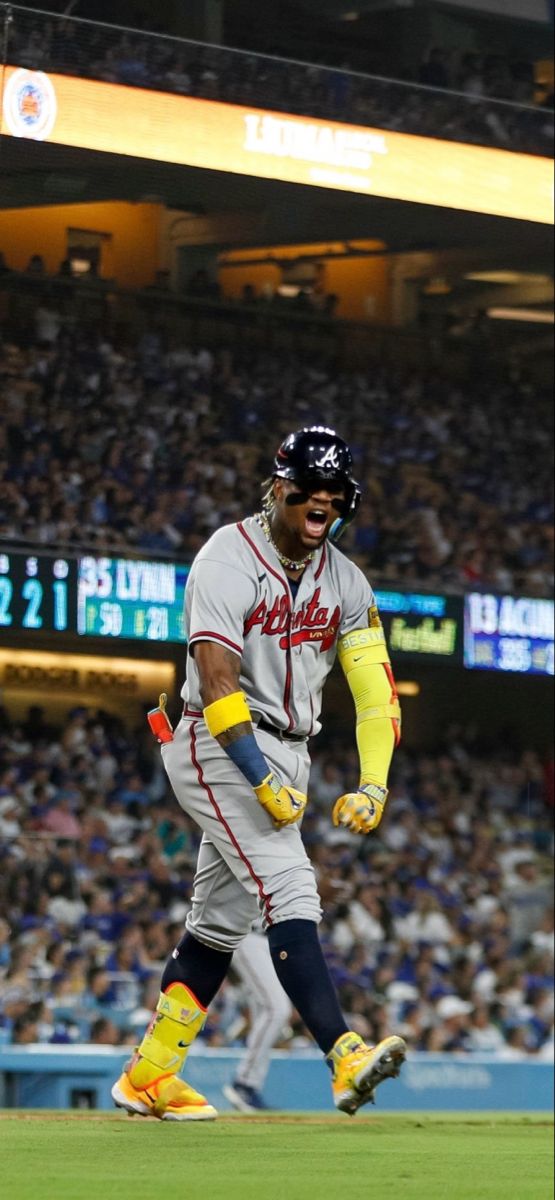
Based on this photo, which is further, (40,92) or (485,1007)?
(485,1007)

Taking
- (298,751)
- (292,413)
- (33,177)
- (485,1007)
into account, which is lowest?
(485,1007)

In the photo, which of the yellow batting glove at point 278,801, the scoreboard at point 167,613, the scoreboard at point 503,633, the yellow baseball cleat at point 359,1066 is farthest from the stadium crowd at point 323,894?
the yellow baseball cleat at point 359,1066

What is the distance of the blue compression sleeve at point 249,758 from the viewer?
4047 mm

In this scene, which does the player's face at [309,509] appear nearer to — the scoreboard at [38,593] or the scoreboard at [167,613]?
the scoreboard at [167,613]

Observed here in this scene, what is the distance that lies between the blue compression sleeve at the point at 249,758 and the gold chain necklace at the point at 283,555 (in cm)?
45

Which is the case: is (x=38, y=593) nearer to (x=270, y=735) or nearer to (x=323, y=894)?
(x=323, y=894)

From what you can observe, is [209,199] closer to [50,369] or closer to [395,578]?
[50,369]

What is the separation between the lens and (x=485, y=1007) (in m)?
13.2

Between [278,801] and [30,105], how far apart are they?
8469 mm

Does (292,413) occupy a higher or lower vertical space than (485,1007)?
higher

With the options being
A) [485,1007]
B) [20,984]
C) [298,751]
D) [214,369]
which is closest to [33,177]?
[214,369]

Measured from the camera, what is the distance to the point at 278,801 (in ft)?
13.3

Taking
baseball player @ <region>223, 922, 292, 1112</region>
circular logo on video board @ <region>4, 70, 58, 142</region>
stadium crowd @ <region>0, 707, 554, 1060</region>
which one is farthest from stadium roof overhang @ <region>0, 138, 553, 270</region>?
baseball player @ <region>223, 922, 292, 1112</region>

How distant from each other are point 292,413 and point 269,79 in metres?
3.82
